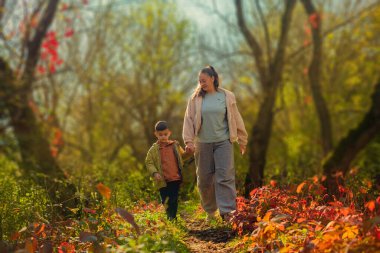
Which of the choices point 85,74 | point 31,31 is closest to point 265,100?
point 31,31

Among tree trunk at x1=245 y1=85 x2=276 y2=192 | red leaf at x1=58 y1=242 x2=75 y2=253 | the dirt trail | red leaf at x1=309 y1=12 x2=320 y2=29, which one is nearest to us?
red leaf at x1=58 y1=242 x2=75 y2=253

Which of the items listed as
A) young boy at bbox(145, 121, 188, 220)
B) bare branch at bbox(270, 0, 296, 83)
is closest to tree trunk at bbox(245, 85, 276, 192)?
bare branch at bbox(270, 0, 296, 83)

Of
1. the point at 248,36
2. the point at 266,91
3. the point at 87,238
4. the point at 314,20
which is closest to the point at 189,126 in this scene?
the point at 87,238

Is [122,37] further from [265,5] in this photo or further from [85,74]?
[265,5]

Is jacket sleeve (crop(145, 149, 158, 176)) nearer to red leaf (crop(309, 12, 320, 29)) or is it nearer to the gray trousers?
the gray trousers

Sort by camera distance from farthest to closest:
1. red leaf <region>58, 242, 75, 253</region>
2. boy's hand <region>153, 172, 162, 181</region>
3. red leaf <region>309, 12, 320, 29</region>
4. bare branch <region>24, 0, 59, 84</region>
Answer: red leaf <region>309, 12, 320, 29</region>
bare branch <region>24, 0, 59, 84</region>
boy's hand <region>153, 172, 162, 181</region>
red leaf <region>58, 242, 75, 253</region>

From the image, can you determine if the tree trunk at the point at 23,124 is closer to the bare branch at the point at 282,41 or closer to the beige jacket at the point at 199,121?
the bare branch at the point at 282,41

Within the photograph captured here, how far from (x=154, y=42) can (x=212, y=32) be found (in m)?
3.25

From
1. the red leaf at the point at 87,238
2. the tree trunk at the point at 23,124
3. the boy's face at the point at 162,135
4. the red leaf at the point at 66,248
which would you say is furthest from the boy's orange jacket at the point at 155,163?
the tree trunk at the point at 23,124

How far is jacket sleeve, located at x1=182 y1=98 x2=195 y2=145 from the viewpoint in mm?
7395

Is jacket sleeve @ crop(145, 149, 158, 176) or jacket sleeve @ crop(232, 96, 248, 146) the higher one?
jacket sleeve @ crop(232, 96, 248, 146)

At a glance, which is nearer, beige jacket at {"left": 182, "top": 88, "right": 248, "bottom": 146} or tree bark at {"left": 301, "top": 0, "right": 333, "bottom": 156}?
beige jacket at {"left": 182, "top": 88, "right": 248, "bottom": 146}

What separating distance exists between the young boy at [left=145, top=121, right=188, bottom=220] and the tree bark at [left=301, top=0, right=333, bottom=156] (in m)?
12.5

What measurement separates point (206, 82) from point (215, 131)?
2.04 ft
